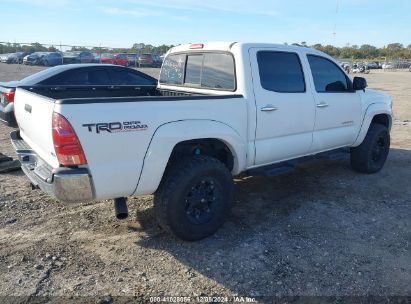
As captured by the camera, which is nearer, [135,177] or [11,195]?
[135,177]

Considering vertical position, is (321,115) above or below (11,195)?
above

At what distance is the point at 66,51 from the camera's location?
35000mm

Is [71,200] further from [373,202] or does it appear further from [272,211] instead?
[373,202]

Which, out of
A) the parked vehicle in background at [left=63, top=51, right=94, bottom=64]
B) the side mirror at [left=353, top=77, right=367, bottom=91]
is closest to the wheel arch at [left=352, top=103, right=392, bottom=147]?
the side mirror at [left=353, top=77, right=367, bottom=91]

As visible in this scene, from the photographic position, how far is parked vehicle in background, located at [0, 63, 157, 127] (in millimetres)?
5629

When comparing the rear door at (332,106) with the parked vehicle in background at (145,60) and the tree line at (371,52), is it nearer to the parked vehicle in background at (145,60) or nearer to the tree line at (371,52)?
the parked vehicle in background at (145,60)

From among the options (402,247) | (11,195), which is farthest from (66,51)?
(402,247)

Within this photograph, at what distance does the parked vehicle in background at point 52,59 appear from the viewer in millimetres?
35938

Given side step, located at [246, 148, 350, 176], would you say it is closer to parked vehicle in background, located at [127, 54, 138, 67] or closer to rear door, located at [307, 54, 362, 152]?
rear door, located at [307, 54, 362, 152]

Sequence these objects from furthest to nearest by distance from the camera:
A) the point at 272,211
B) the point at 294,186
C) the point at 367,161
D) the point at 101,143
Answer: the point at 367,161 < the point at 294,186 < the point at 272,211 < the point at 101,143

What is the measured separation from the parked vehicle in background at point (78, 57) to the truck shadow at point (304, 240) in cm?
3158

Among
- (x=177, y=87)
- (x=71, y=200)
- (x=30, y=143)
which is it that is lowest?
(x=71, y=200)

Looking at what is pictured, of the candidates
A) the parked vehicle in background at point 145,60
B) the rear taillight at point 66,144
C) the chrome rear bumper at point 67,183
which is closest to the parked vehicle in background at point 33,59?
the parked vehicle in background at point 145,60

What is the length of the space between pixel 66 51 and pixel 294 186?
1327 inches
